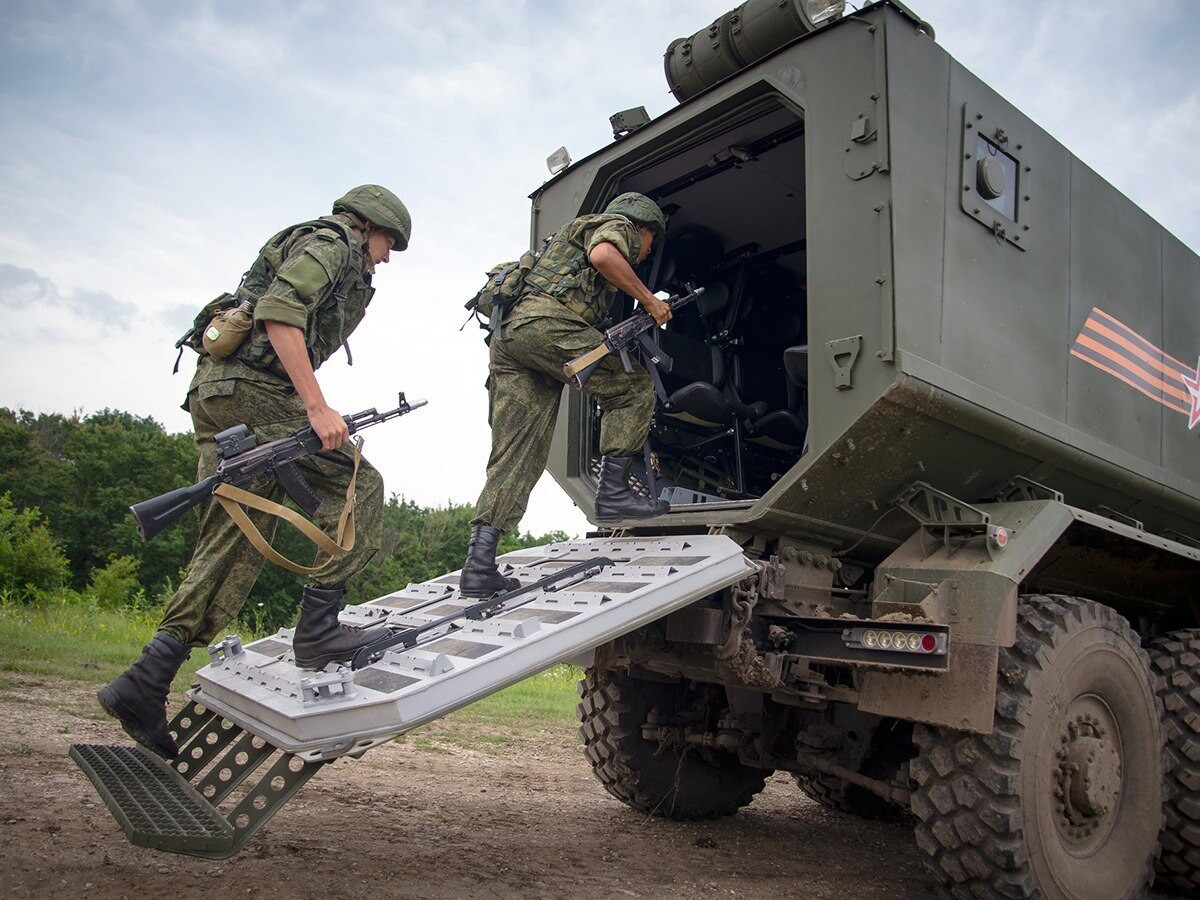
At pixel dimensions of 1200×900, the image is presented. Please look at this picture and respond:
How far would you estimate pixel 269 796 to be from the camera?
7.75 ft

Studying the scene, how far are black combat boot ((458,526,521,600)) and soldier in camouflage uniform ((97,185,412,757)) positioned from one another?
390 mm

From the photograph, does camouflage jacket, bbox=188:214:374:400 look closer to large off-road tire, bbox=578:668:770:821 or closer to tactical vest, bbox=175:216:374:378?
tactical vest, bbox=175:216:374:378

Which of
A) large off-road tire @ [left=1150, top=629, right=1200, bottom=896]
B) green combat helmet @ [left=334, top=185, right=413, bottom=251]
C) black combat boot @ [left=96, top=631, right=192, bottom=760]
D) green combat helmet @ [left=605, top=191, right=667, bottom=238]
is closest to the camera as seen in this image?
black combat boot @ [left=96, top=631, right=192, bottom=760]

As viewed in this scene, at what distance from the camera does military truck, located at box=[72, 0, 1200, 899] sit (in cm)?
Answer: 279

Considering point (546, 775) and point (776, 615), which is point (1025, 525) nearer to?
point (776, 615)

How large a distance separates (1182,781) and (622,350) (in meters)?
2.63

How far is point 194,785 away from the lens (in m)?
2.77

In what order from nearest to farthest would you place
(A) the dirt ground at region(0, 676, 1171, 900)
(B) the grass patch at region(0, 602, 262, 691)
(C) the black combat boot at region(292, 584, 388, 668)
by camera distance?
A: (A) the dirt ground at region(0, 676, 1171, 900) < (C) the black combat boot at region(292, 584, 388, 668) < (B) the grass patch at region(0, 602, 262, 691)

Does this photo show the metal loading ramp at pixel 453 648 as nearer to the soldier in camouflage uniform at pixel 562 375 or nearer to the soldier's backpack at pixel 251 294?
the soldier in camouflage uniform at pixel 562 375

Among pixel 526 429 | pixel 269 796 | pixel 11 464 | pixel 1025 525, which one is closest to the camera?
pixel 269 796

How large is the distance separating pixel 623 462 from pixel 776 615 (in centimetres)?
95

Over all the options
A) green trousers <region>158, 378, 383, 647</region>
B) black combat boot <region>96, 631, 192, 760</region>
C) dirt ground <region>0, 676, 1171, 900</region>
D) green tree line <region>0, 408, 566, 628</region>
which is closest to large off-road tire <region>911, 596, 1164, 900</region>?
dirt ground <region>0, 676, 1171, 900</region>

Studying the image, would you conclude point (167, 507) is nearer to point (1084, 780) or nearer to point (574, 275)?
point (574, 275)

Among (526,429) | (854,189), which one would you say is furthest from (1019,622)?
(526,429)
